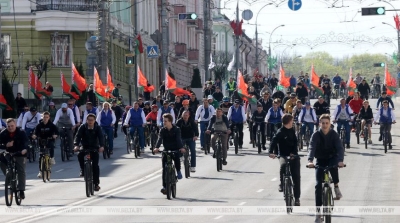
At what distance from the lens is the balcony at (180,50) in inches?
3238

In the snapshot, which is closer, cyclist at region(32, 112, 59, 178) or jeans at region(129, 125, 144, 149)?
cyclist at region(32, 112, 59, 178)

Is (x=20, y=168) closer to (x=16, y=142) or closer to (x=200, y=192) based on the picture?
(x=16, y=142)

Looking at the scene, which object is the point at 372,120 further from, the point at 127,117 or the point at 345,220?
the point at 345,220

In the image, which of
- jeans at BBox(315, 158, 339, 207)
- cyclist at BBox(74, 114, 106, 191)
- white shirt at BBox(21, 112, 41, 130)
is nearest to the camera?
jeans at BBox(315, 158, 339, 207)

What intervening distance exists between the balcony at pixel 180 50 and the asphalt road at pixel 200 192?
47140 mm

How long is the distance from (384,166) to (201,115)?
632 centimetres

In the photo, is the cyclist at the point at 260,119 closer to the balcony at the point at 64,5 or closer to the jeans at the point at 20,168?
the jeans at the point at 20,168

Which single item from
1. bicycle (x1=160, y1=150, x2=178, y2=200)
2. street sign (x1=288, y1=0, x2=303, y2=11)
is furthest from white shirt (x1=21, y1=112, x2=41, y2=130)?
street sign (x1=288, y1=0, x2=303, y2=11)

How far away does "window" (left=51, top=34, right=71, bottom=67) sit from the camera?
55031mm

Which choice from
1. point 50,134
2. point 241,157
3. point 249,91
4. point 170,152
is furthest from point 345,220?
point 249,91

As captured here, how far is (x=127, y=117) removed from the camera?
34656mm

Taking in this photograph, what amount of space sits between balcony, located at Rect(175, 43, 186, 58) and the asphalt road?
4714 centimetres

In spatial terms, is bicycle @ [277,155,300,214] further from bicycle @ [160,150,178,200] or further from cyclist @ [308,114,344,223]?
bicycle @ [160,150,178,200]

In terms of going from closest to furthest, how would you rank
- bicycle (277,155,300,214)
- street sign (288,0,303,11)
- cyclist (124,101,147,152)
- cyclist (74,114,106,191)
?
bicycle (277,155,300,214)
cyclist (74,114,106,191)
cyclist (124,101,147,152)
street sign (288,0,303,11)
